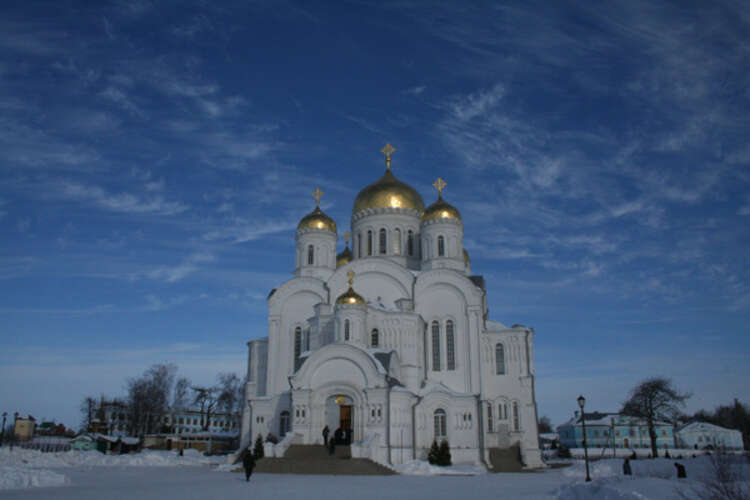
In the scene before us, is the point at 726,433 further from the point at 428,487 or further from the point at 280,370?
the point at 428,487

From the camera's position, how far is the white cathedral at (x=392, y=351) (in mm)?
25219

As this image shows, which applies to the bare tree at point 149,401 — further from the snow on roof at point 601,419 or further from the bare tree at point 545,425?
the bare tree at point 545,425

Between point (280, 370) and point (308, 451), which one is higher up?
point (280, 370)

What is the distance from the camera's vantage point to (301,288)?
31.5m

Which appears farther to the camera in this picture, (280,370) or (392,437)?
(280,370)

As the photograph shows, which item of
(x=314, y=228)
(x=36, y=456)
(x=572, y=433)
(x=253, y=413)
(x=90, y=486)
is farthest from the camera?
(x=572, y=433)

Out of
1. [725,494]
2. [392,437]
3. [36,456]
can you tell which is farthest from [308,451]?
[725,494]

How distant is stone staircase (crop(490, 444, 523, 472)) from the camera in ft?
87.8

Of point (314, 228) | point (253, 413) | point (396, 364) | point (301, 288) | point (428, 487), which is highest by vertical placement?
point (314, 228)

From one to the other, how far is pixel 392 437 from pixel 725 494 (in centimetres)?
1912

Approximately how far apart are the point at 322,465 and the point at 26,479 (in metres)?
9.82

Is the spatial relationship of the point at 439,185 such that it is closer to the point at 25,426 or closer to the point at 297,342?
the point at 297,342

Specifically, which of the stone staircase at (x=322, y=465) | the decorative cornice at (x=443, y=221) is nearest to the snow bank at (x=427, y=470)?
the stone staircase at (x=322, y=465)

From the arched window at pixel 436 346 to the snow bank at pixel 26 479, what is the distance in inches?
692
